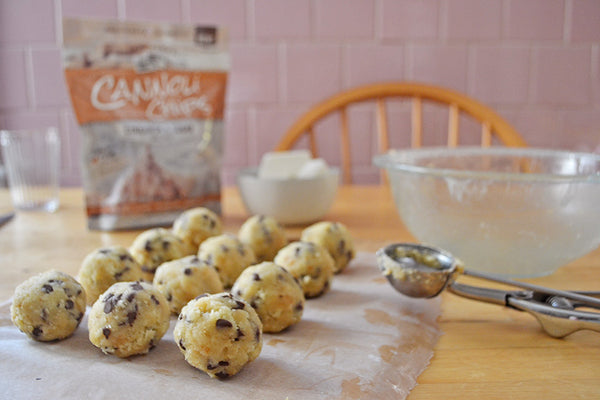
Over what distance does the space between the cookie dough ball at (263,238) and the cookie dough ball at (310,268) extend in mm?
112

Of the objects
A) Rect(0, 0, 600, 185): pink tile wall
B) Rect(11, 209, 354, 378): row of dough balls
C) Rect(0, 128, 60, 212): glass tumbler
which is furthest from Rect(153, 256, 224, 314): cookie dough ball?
Rect(0, 0, 600, 185): pink tile wall

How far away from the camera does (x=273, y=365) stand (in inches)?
18.1

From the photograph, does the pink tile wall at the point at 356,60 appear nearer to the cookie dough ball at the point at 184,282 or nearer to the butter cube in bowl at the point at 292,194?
the butter cube in bowl at the point at 292,194

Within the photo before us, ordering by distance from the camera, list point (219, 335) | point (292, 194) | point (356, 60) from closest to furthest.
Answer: point (219, 335) < point (292, 194) < point (356, 60)

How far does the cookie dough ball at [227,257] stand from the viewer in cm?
66

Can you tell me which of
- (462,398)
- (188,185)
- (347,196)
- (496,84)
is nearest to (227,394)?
(462,398)

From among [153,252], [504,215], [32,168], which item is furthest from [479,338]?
[32,168]

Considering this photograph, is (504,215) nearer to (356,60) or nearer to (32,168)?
(32,168)

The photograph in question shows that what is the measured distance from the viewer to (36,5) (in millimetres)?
1815

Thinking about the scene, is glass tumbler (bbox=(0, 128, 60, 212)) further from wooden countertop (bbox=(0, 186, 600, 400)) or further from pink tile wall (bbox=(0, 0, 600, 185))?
pink tile wall (bbox=(0, 0, 600, 185))

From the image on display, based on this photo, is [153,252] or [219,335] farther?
[153,252]

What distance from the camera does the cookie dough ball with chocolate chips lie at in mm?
432

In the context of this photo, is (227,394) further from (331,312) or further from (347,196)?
(347,196)

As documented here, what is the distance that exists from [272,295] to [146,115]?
0.62 m
